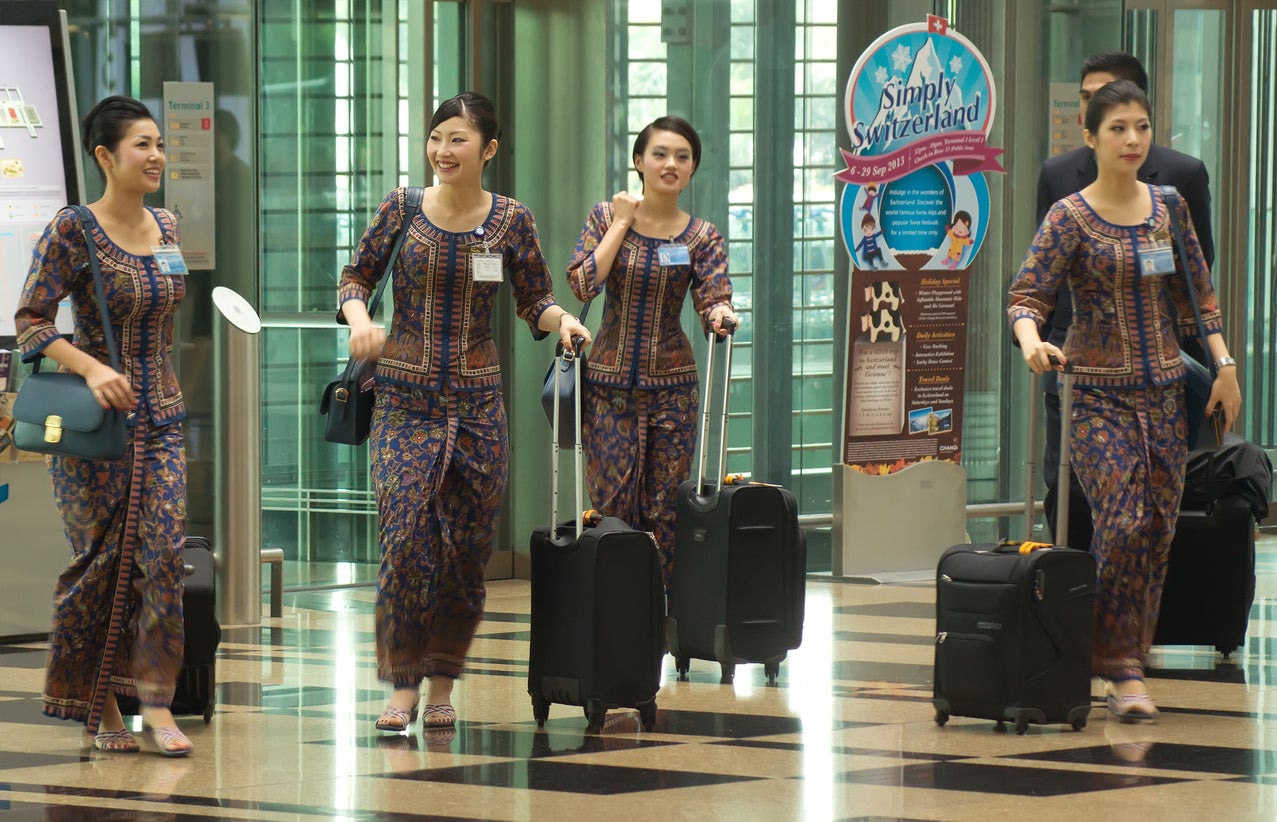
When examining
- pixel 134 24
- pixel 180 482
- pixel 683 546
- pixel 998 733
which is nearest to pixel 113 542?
pixel 180 482

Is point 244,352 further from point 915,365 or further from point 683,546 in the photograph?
point 915,365

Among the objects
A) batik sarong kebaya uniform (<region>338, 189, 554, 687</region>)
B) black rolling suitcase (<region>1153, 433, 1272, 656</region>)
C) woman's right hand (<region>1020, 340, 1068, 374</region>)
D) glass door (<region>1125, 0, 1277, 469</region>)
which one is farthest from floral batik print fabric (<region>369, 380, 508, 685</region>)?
glass door (<region>1125, 0, 1277, 469</region>)

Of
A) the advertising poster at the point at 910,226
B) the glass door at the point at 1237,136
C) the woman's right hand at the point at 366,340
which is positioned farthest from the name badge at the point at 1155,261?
the glass door at the point at 1237,136

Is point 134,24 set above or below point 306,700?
above

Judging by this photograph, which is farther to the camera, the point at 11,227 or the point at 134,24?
the point at 134,24

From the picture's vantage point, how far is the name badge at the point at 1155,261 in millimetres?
5359

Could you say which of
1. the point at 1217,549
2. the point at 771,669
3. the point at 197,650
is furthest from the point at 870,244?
the point at 197,650

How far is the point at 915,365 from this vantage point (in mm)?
8750

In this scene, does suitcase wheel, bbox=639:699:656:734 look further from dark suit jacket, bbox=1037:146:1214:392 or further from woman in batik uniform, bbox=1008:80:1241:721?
dark suit jacket, bbox=1037:146:1214:392

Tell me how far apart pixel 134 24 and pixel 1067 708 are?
13.9ft

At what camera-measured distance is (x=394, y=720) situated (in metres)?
5.14

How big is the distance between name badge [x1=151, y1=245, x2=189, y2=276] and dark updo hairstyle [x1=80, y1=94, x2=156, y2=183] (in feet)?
0.78

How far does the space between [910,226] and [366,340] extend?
4.20 metres

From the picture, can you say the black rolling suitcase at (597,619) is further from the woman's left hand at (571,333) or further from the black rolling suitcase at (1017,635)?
the black rolling suitcase at (1017,635)
